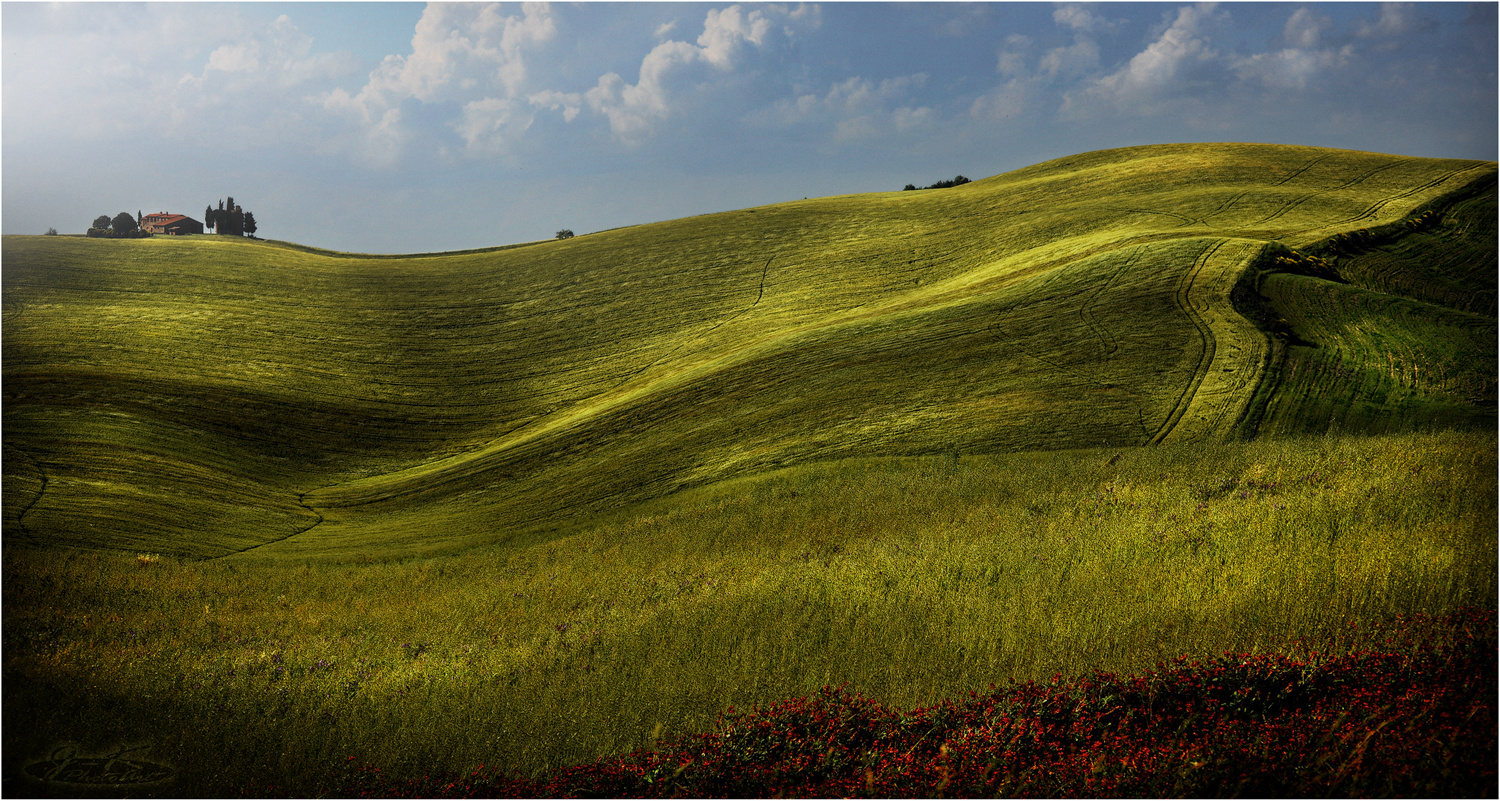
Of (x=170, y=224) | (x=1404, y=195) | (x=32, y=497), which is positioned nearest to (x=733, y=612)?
(x=32, y=497)

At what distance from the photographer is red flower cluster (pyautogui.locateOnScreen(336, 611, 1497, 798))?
21.7 ft

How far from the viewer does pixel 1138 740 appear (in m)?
7.23

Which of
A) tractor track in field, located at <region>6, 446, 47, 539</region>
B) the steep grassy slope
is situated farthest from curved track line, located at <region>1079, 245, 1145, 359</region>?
tractor track in field, located at <region>6, 446, 47, 539</region>

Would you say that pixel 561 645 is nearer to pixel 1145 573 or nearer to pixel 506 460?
pixel 1145 573

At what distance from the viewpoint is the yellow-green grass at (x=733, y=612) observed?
8711 mm

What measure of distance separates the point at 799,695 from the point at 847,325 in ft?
88.6

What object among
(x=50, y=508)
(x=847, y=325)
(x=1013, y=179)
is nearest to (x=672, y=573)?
(x=50, y=508)

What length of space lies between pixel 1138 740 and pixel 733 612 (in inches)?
236

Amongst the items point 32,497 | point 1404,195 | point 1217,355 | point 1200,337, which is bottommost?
point 32,497

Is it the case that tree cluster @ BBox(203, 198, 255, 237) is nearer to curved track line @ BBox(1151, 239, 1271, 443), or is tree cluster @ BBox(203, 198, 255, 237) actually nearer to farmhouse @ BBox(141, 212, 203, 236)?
farmhouse @ BBox(141, 212, 203, 236)

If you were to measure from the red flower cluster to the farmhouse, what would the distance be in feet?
360

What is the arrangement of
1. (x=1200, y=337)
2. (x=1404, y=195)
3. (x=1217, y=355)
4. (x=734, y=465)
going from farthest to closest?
(x=1404, y=195)
(x=1200, y=337)
(x=1217, y=355)
(x=734, y=465)

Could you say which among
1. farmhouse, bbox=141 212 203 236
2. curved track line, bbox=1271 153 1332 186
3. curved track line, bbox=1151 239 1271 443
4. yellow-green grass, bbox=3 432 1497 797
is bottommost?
yellow-green grass, bbox=3 432 1497 797

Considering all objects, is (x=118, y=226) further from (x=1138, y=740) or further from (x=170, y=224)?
(x=1138, y=740)
